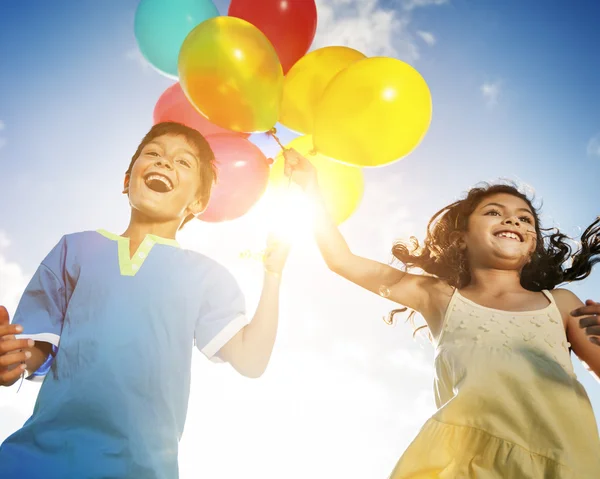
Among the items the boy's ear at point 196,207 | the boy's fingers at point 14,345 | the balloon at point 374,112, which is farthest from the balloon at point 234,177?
the boy's fingers at point 14,345

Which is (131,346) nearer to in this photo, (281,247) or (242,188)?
(281,247)

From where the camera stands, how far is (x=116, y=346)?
58.4 inches

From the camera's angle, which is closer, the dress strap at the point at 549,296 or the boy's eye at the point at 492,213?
→ the dress strap at the point at 549,296

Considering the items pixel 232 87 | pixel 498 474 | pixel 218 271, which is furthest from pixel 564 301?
pixel 232 87

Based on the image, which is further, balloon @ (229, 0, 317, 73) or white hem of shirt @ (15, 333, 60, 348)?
balloon @ (229, 0, 317, 73)

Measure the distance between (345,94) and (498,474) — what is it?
4.71ft

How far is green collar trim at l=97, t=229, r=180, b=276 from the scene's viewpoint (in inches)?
65.4

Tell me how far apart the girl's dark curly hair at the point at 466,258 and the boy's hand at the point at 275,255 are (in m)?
0.74

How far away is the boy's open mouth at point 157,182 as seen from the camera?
1.83 meters

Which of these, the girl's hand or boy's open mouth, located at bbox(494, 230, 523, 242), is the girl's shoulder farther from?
the girl's hand

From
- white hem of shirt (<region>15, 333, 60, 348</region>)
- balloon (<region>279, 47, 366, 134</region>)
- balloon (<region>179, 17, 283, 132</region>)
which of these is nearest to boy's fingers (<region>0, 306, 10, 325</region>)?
white hem of shirt (<region>15, 333, 60, 348</region>)

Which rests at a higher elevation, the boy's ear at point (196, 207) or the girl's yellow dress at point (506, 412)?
the boy's ear at point (196, 207)

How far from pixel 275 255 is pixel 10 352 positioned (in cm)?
83

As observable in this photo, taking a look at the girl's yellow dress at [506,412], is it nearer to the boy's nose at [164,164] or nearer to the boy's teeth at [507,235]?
the boy's teeth at [507,235]
